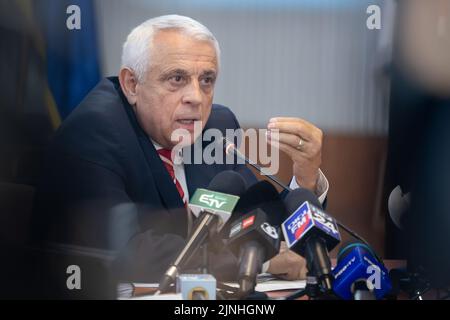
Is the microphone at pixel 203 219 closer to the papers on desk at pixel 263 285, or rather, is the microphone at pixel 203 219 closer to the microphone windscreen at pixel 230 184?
the microphone windscreen at pixel 230 184

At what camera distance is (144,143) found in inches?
93.3

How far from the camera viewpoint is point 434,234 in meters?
2.33

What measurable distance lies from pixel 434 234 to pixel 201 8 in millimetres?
1150

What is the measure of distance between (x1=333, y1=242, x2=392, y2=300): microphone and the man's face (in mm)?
773

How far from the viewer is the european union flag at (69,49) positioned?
93.9 inches

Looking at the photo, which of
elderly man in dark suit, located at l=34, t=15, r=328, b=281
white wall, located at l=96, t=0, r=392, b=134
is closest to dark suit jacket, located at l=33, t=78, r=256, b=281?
elderly man in dark suit, located at l=34, t=15, r=328, b=281

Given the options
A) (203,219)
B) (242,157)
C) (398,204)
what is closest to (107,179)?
(242,157)

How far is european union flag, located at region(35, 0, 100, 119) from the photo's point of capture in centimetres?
238

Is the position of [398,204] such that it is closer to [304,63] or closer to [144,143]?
[304,63]

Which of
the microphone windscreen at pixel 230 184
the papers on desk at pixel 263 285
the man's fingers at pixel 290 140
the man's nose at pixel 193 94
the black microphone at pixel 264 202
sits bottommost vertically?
the papers on desk at pixel 263 285

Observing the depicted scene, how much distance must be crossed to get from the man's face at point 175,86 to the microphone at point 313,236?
0.67 metres

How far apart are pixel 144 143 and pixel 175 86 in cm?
23

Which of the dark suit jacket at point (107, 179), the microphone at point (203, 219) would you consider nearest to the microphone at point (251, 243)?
the microphone at point (203, 219)

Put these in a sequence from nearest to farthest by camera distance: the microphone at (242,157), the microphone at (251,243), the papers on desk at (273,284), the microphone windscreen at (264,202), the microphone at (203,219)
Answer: the microphone at (251,243) → the microphone at (203,219) → the microphone windscreen at (264,202) → the papers on desk at (273,284) → the microphone at (242,157)
